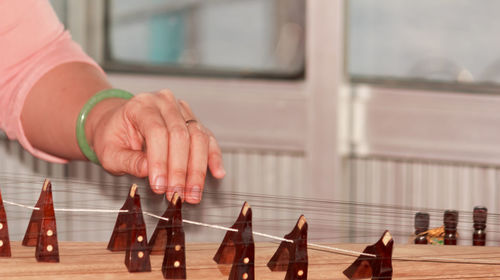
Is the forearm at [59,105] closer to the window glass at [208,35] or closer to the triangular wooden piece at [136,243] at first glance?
the triangular wooden piece at [136,243]

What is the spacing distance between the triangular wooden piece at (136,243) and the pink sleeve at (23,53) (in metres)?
0.49

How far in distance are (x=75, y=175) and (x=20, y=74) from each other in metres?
1.67

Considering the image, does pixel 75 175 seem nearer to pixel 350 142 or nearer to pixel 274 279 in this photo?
pixel 350 142

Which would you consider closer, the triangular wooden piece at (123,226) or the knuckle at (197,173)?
the triangular wooden piece at (123,226)

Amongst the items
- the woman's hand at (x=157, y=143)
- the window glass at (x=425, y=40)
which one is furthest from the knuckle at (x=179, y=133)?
the window glass at (x=425, y=40)

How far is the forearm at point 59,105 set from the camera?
4.54 ft

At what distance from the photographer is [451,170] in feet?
8.52

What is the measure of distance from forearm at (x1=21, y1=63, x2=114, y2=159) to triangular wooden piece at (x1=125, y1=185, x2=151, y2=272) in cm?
38

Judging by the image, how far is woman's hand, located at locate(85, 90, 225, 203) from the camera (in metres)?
1.14

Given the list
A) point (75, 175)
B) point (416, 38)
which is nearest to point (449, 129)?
point (416, 38)

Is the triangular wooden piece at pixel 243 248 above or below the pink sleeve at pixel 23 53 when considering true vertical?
below

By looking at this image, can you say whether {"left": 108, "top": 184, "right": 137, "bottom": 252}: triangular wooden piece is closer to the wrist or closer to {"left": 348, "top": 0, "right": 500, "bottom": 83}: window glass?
the wrist

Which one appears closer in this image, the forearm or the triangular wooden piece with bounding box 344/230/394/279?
the triangular wooden piece with bounding box 344/230/394/279

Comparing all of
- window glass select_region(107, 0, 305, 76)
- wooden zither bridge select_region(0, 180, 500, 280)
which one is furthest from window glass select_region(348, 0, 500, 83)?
wooden zither bridge select_region(0, 180, 500, 280)
